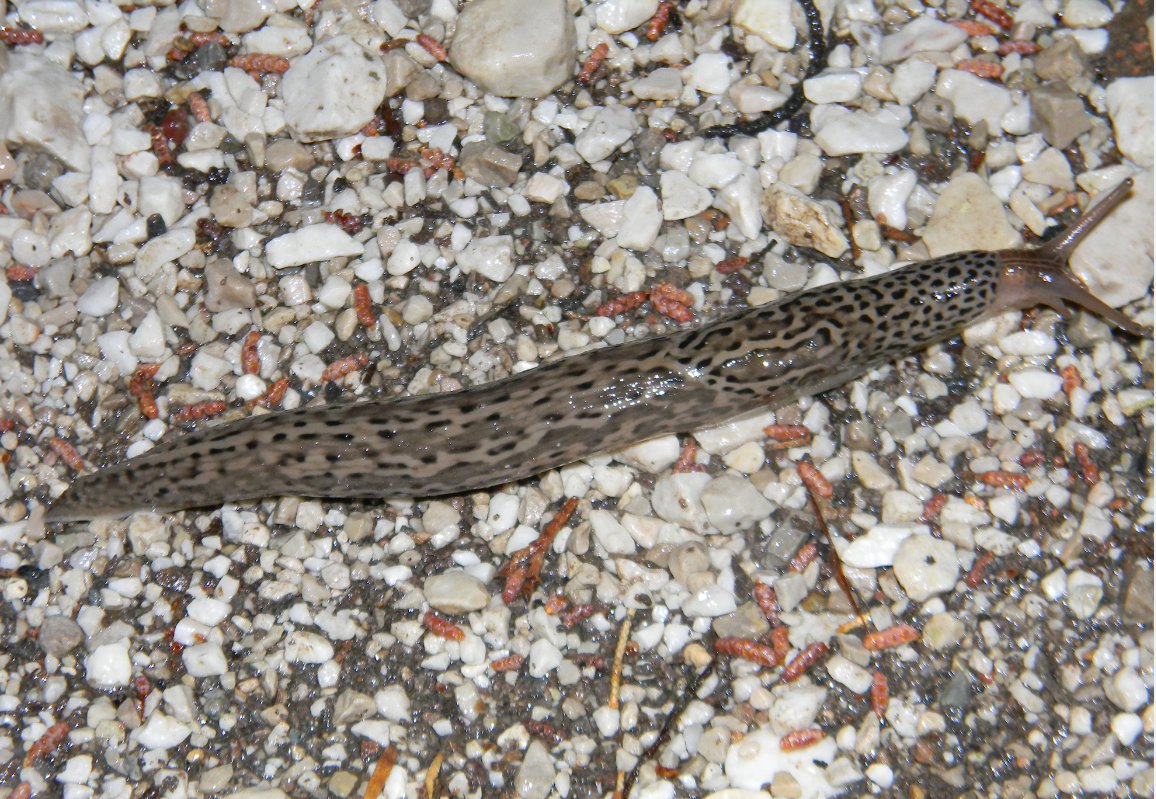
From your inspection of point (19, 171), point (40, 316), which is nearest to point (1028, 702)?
point (40, 316)

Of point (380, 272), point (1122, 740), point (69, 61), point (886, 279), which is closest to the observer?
point (1122, 740)

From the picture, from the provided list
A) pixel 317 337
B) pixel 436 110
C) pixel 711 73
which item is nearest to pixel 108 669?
pixel 317 337

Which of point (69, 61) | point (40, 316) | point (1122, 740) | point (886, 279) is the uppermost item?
point (69, 61)

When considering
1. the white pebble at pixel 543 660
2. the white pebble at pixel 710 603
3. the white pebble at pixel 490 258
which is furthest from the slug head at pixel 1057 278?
the white pebble at pixel 543 660

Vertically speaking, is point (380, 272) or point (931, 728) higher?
point (380, 272)

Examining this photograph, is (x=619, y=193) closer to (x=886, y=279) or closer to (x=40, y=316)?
(x=886, y=279)

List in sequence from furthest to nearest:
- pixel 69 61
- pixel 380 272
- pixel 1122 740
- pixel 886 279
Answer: pixel 69 61, pixel 380 272, pixel 886 279, pixel 1122 740

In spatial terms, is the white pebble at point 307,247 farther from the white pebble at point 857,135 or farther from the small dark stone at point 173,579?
the white pebble at point 857,135
